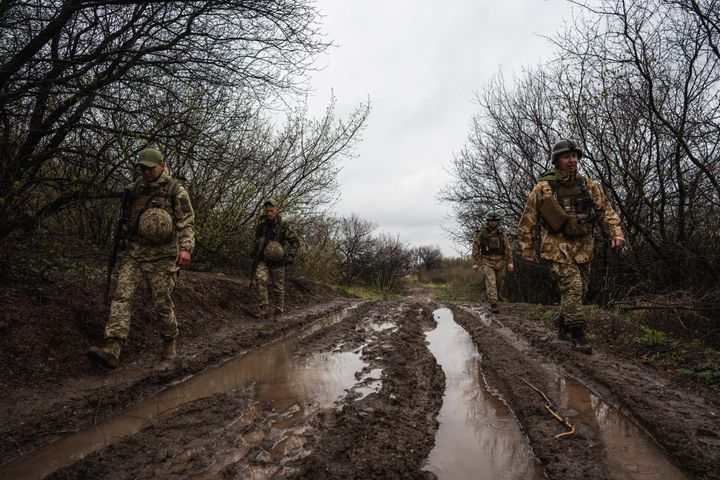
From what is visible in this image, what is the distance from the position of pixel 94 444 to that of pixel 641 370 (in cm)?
440

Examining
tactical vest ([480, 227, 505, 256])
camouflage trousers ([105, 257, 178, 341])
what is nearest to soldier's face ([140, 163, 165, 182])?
camouflage trousers ([105, 257, 178, 341])

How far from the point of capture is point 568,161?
4.66 m

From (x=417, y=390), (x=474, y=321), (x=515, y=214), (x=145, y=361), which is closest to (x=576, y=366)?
(x=417, y=390)

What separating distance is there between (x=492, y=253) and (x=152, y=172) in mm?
7401

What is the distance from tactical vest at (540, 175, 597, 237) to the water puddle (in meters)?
2.87

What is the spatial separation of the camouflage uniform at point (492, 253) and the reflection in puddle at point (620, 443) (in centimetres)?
614

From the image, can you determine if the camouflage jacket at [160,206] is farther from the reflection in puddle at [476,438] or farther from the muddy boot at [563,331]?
the muddy boot at [563,331]

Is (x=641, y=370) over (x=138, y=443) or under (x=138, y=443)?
over

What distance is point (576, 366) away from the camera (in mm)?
3873

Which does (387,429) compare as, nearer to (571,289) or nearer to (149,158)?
(571,289)

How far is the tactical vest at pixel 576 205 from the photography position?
4.61 m

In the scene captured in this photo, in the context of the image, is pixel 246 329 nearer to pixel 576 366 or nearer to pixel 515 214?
pixel 576 366

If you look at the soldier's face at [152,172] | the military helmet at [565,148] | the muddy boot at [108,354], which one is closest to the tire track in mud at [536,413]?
the military helmet at [565,148]

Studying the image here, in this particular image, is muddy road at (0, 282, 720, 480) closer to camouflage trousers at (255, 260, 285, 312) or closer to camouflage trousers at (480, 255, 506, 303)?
camouflage trousers at (255, 260, 285, 312)
